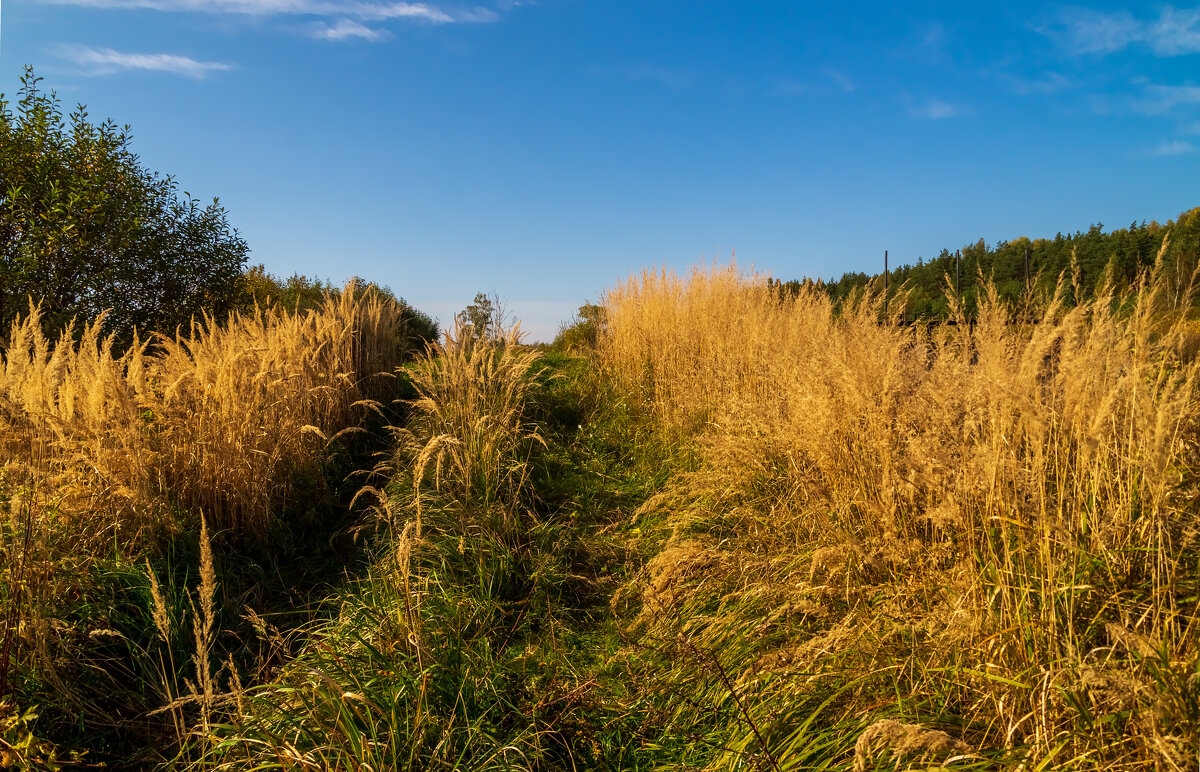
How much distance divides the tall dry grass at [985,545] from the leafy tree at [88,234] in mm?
7802

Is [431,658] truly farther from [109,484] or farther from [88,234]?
[88,234]

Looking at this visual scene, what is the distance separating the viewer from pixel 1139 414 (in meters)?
1.74

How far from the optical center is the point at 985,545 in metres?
2.13

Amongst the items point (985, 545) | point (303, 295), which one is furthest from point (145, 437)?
point (303, 295)

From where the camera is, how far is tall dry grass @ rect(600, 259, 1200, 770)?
5.02 feet

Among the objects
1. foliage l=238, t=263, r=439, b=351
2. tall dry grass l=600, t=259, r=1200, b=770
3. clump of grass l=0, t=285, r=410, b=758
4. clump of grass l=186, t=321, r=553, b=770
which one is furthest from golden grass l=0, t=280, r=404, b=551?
foliage l=238, t=263, r=439, b=351

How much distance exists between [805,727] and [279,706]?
1.67m

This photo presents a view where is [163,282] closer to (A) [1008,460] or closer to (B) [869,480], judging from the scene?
(B) [869,480]

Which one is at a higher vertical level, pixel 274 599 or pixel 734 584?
pixel 734 584

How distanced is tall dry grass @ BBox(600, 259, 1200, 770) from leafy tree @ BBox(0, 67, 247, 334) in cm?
780

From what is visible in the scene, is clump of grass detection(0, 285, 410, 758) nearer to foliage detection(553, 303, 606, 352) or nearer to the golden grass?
the golden grass

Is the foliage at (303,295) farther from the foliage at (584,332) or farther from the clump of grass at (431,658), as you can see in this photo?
the clump of grass at (431,658)

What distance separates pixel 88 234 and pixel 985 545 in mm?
9304

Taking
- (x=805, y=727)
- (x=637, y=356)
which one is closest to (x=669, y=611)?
(x=805, y=727)
